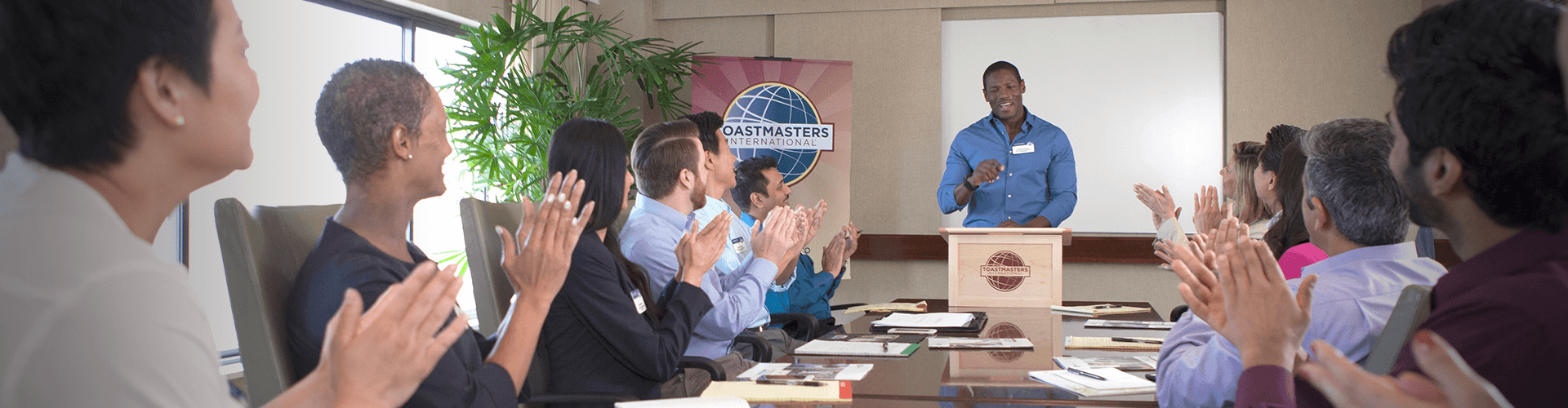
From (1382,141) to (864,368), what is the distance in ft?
3.43

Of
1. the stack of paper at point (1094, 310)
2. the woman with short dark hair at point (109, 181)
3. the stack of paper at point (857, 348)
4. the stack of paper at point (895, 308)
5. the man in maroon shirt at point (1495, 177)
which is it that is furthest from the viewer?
the stack of paper at point (895, 308)

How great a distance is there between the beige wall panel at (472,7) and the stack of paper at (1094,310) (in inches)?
138

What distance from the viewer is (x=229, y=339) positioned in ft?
12.8

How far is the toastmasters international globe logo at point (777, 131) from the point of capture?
5.75 metres

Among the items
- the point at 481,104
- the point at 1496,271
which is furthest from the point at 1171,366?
the point at 481,104

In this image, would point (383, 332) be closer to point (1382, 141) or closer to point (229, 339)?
point (1382, 141)

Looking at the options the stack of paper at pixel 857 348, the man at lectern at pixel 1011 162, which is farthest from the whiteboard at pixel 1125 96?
the stack of paper at pixel 857 348

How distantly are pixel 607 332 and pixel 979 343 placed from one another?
97 cm

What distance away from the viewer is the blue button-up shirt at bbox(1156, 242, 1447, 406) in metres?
1.52

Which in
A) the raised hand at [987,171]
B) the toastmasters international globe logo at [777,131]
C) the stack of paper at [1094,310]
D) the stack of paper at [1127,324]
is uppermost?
the toastmasters international globe logo at [777,131]

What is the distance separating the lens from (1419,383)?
69 cm

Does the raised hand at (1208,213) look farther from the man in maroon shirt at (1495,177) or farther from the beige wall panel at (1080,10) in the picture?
the beige wall panel at (1080,10)

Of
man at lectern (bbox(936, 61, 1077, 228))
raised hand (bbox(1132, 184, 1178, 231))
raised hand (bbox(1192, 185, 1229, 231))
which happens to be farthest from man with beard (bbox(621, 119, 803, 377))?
man at lectern (bbox(936, 61, 1077, 228))

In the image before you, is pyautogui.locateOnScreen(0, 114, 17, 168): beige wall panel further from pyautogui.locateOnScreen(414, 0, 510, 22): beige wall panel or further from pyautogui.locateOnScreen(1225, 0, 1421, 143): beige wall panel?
pyautogui.locateOnScreen(1225, 0, 1421, 143): beige wall panel
